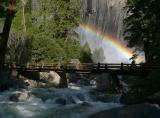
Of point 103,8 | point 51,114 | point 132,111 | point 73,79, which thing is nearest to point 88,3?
point 103,8

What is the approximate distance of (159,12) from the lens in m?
A: 31.2

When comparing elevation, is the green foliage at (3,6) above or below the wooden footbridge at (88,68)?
above

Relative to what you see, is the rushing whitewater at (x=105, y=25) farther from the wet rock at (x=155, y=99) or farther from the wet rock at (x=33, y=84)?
the wet rock at (x=155, y=99)

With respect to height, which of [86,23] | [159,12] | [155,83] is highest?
[86,23]

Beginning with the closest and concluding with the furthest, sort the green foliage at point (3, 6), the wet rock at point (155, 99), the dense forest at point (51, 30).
→ the wet rock at point (155, 99), the green foliage at point (3, 6), the dense forest at point (51, 30)

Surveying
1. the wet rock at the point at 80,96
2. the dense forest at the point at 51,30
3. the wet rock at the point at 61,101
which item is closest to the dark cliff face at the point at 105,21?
the dense forest at the point at 51,30

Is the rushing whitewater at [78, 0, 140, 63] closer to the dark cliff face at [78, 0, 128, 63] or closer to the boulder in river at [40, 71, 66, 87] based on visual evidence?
the dark cliff face at [78, 0, 128, 63]

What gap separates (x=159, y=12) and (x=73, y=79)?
72.5ft

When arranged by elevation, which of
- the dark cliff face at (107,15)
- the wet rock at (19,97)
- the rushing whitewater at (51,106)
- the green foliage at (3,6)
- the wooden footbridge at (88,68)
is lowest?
the rushing whitewater at (51,106)

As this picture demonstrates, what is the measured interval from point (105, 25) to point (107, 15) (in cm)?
598

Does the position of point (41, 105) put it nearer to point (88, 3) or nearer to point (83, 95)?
point (83, 95)

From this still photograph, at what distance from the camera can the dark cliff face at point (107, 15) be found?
122m

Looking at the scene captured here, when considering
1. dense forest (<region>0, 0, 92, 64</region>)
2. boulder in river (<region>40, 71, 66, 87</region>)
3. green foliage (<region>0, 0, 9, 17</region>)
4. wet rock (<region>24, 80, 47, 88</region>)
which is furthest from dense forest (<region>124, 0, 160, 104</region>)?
dense forest (<region>0, 0, 92, 64</region>)

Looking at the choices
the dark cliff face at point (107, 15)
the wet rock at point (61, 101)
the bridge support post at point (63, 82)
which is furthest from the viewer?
the dark cliff face at point (107, 15)
